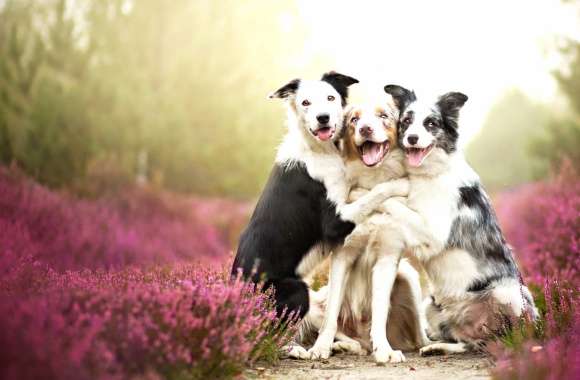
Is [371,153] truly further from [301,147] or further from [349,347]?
[349,347]

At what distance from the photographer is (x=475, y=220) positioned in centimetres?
550

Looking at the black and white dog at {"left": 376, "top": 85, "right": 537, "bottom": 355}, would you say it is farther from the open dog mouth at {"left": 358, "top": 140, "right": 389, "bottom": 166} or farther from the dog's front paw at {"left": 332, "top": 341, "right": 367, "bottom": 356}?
the dog's front paw at {"left": 332, "top": 341, "right": 367, "bottom": 356}

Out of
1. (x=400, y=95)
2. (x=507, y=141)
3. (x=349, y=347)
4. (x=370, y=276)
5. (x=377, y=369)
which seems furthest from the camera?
(x=507, y=141)

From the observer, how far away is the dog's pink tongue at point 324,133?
5.66m

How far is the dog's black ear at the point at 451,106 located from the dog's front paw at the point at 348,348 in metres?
2.10

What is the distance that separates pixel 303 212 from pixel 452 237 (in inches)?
50.2

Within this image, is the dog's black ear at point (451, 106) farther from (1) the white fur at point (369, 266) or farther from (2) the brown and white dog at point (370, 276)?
(1) the white fur at point (369, 266)

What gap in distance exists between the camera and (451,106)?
569cm

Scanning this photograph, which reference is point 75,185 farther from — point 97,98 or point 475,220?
point 475,220

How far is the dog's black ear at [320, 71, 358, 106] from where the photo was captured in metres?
6.23

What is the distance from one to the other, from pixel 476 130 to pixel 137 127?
39.9 metres

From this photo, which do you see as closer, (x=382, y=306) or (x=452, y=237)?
(x=382, y=306)

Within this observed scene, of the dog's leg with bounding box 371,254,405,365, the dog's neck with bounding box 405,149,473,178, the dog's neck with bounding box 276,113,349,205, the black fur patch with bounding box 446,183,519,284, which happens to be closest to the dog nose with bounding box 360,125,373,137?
the dog's neck with bounding box 276,113,349,205

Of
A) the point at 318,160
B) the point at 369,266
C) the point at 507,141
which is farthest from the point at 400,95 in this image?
the point at 507,141
